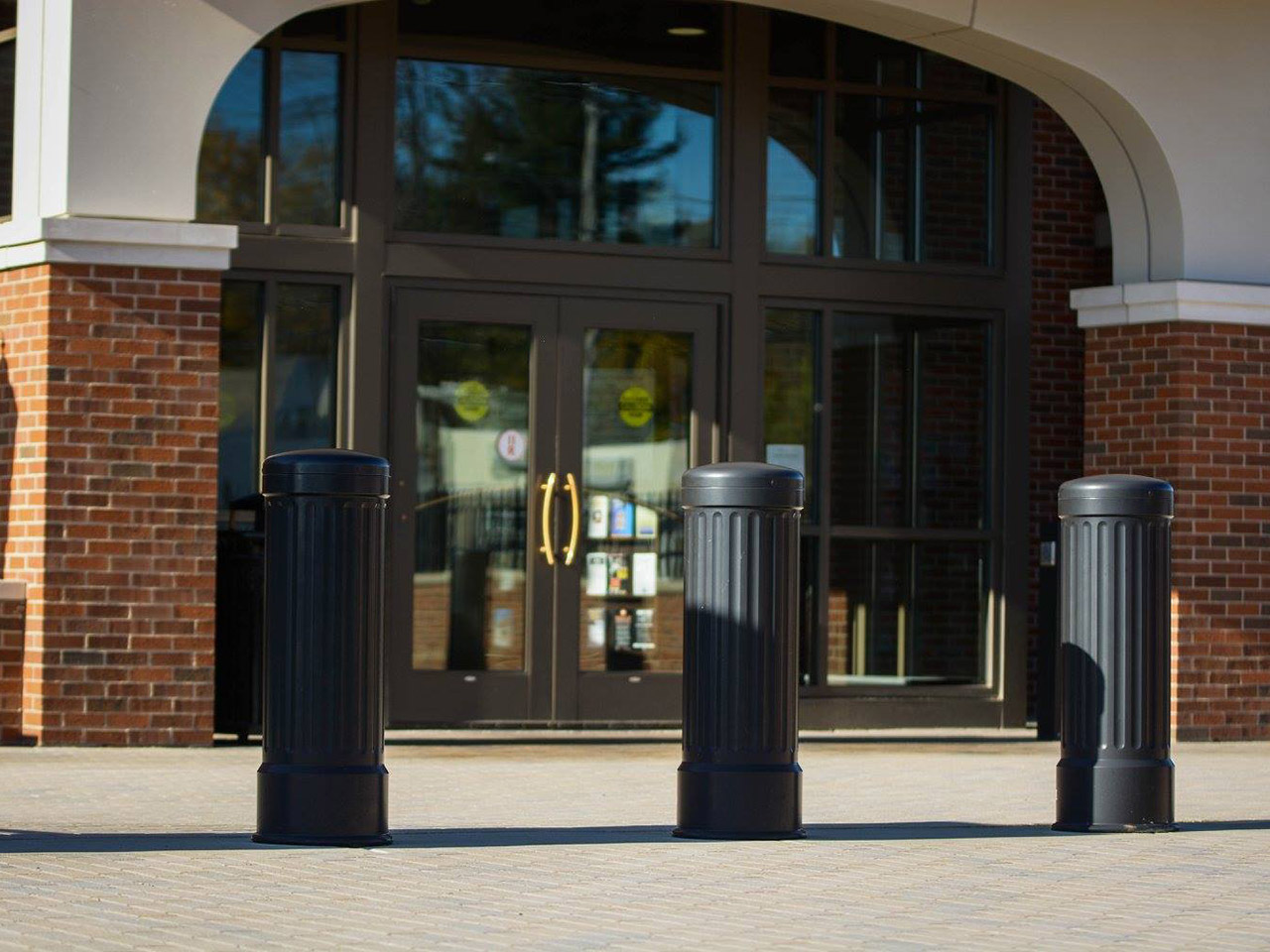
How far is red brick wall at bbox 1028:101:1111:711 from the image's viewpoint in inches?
537

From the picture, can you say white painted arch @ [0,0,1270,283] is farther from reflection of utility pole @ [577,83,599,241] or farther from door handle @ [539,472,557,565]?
door handle @ [539,472,557,565]

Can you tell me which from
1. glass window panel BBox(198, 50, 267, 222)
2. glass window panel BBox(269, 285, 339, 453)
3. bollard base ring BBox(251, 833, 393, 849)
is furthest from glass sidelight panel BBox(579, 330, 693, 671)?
bollard base ring BBox(251, 833, 393, 849)

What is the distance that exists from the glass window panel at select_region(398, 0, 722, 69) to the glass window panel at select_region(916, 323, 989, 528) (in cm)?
216

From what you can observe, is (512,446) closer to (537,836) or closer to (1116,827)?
(537,836)

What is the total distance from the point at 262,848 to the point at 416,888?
0.91 metres

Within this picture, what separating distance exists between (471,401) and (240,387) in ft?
4.18

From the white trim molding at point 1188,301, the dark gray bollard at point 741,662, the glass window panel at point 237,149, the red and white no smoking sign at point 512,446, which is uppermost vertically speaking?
the glass window panel at point 237,149

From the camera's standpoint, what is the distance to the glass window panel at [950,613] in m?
13.1

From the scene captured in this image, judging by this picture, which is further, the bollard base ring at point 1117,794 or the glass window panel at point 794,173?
the glass window panel at point 794,173

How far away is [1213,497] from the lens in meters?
12.4

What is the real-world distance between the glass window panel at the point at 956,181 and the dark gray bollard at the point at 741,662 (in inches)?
236

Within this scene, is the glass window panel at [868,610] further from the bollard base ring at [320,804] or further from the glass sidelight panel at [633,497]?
the bollard base ring at [320,804]

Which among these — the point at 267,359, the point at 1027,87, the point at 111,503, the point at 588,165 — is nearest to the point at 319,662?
the point at 111,503

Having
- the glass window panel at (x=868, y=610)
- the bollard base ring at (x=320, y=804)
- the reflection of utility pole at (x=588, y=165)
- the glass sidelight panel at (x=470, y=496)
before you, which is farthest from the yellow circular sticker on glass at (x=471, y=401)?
the bollard base ring at (x=320, y=804)
